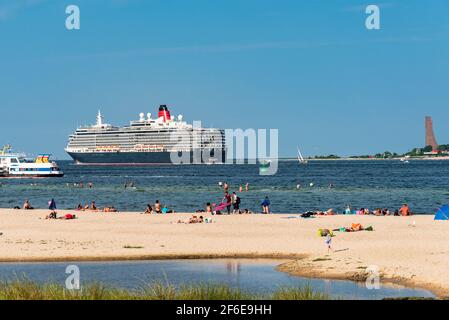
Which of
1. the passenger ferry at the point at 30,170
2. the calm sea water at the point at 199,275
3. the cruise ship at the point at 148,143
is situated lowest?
the calm sea water at the point at 199,275

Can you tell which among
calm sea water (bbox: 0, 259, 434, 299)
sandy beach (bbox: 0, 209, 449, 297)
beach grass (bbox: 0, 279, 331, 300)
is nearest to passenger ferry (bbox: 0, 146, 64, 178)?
sandy beach (bbox: 0, 209, 449, 297)

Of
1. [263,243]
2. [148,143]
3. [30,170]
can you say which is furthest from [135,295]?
[148,143]

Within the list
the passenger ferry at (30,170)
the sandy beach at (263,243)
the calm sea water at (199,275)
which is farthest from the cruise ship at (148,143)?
the calm sea water at (199,275)

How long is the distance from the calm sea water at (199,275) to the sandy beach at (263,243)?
2.77ft

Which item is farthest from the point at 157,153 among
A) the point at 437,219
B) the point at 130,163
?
the point at 437,219

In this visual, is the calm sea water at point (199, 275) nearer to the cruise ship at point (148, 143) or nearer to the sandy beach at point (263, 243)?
the sandy beach at point (263, 243)

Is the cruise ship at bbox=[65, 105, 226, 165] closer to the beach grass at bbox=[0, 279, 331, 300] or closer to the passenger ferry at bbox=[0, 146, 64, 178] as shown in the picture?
the passenger ferry at bbox=[0, 146, 64, 178]

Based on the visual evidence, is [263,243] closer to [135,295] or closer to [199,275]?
[199,275]

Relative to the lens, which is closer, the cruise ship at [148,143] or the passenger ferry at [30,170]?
the passenger ferry at [30,170]

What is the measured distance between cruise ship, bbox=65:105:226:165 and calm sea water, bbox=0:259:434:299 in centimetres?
15759

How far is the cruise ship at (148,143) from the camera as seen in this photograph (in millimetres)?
180750

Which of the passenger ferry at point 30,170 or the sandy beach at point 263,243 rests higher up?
the passenger ferry at point 30,170
